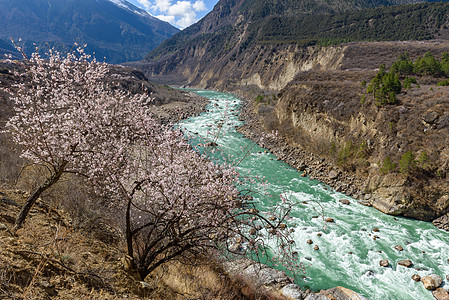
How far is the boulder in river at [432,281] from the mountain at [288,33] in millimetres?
60425

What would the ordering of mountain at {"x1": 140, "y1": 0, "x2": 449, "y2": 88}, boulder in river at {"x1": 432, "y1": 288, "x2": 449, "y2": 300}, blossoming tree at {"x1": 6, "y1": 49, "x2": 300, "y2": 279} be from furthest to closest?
mountain at {"x1": 140, "y1": 0, "x2": 449, "y2": 88}, boulder in river at {"x1": 432, "y1": 288, "x2": 449, "y2": 300}, blossoming tree at {"x1": 6, "y1": 49, "x2": 300, "y2": 279}

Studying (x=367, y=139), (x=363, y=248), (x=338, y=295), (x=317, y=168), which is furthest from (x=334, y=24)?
(x=338, y=295)

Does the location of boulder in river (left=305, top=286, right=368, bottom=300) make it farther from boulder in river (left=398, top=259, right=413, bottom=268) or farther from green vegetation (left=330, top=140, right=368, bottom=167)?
green vegetation (left=330, top=140, right=368, bottom=167)

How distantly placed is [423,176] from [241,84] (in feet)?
254

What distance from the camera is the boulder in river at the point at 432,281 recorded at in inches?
407

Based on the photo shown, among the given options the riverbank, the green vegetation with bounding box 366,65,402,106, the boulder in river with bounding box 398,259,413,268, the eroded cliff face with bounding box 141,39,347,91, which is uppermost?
the eroded cliff face with bounding box 141,39,347,91

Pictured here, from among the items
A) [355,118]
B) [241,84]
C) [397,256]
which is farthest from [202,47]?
[397,256]

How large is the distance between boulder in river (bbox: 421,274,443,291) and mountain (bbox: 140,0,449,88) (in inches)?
2379

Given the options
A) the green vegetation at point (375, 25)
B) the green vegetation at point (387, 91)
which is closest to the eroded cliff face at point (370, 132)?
the green vegetation at point (387, 91)

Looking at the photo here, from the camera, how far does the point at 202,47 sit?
161m

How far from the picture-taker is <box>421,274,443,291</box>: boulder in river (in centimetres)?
1034

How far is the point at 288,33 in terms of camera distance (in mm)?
97812

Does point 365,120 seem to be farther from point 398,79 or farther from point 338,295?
point 338,295

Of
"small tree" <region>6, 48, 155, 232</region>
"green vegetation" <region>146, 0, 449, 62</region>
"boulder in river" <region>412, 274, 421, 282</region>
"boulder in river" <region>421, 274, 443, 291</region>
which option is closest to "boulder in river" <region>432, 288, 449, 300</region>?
"boulder in river" <region>421, 274, 443, 291</region>
